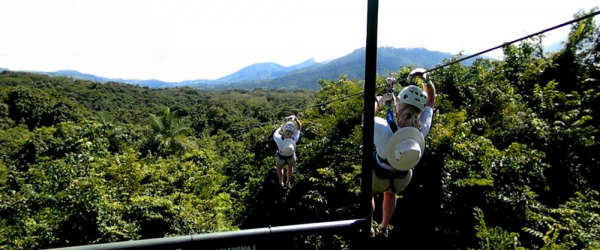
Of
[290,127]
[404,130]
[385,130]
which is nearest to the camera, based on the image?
[404,130]

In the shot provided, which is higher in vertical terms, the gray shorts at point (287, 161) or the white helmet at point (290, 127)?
the white helmet at point (290, 127)

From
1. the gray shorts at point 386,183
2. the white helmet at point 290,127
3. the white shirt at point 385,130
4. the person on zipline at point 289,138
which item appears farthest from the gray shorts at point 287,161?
the white shirt at point 385,130

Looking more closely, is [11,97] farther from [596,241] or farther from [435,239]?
[596,241]

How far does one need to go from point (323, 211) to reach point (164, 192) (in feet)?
17.8

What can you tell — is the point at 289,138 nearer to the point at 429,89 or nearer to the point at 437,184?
the point at 437,184

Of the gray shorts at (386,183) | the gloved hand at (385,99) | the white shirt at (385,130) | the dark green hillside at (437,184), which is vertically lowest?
the dark green hillside at (437,184)

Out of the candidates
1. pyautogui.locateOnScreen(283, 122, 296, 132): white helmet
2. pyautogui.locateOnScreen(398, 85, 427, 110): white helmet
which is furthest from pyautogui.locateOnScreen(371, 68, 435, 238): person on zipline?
pyautogui.locateOnScreen(283, 122, 296, 132): white helmet

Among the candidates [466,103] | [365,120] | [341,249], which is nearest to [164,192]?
[341,249]

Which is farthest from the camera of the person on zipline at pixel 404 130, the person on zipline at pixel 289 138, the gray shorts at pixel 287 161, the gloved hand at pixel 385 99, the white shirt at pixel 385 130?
the gray shorts at pixel 287 161

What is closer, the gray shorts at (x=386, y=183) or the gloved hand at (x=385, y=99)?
the gloved hand at (x=385, y=99)

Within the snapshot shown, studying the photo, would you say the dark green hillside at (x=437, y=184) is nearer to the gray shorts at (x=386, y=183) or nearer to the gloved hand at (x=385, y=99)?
the gray shorts at (x=386, y=183)

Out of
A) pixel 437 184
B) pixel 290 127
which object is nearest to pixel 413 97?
pixel 437 184

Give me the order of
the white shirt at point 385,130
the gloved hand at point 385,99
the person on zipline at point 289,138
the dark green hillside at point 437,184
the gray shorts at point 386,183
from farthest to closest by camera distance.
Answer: the person on zipline at point 289,138, the dark green hillside at point 437,184, the gray shorts at point 386,183, the gloved hand at point 385,99, the white shirt at point 385,130

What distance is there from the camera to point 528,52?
1076 cm
